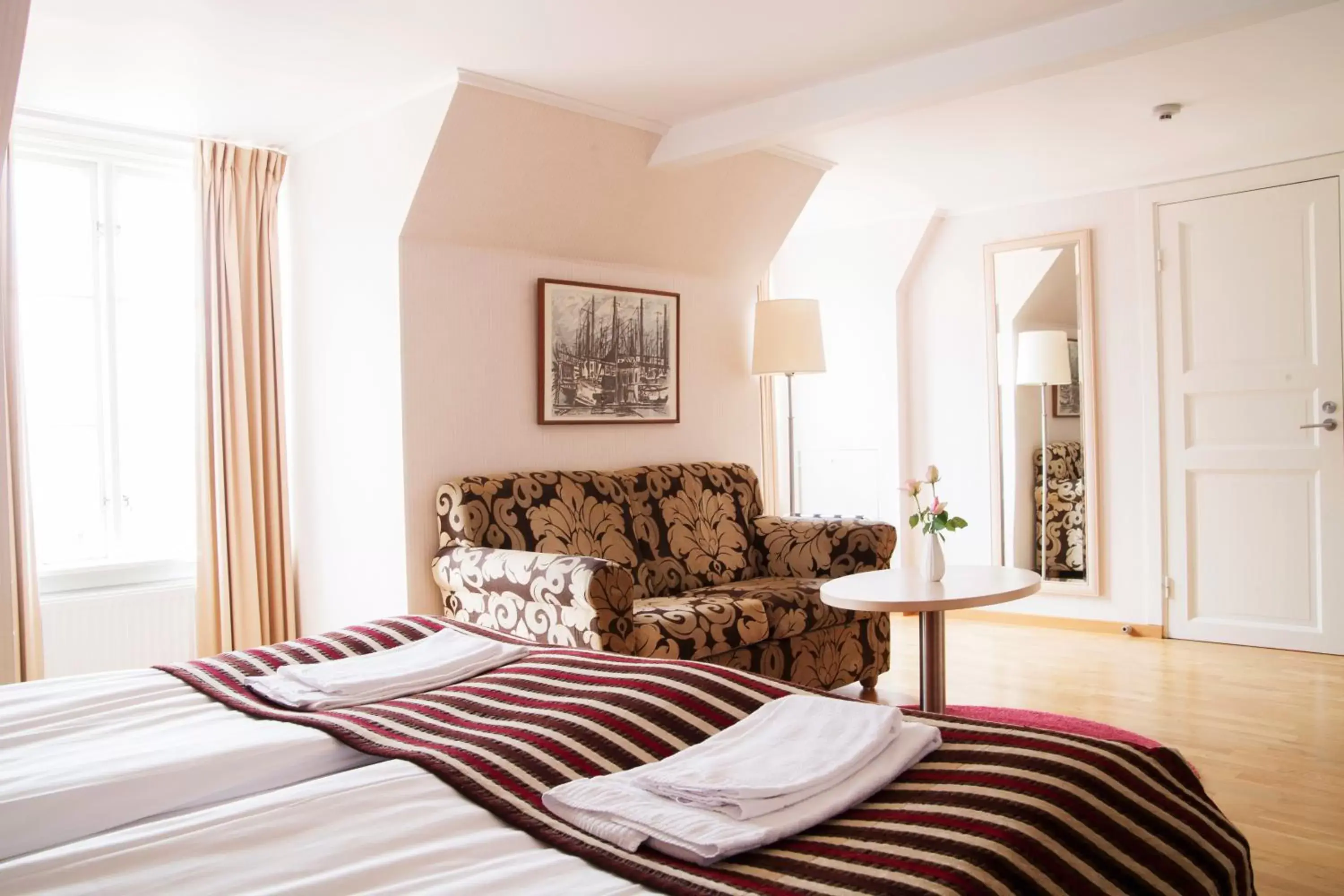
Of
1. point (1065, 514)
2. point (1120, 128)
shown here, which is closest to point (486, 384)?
point (1120, 128)

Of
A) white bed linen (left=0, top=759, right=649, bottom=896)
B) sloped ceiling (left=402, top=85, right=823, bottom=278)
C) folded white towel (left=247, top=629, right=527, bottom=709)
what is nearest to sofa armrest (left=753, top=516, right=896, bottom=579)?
sloped ceiling (left=402, top=85, right=823, bottom=278)

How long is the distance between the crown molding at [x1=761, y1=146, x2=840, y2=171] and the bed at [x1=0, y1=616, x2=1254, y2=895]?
319 centimetres

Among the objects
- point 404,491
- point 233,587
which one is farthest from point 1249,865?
point 233,587

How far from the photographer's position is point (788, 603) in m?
3.65

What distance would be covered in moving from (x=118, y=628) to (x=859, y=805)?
3483 mm

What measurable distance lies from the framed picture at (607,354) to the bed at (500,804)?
2585mm

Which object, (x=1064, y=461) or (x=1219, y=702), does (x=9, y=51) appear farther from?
(x=1064, y=461)

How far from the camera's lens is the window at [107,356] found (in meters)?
3.78

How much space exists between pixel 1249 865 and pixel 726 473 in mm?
3340

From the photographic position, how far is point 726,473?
4.57m

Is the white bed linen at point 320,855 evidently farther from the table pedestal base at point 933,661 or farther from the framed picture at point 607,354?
the framed picture at point 607,354

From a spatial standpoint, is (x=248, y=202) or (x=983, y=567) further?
(x=248, y=202)

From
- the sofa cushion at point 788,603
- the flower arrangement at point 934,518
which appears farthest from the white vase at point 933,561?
the sofa cushion at point 788,603

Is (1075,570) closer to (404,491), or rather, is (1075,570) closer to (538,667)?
(404,491)
